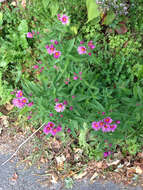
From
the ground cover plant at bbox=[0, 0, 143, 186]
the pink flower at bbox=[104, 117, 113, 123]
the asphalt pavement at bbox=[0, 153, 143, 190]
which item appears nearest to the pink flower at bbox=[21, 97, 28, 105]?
the ground cover plant at bbox=[0, 0, 143, 186]

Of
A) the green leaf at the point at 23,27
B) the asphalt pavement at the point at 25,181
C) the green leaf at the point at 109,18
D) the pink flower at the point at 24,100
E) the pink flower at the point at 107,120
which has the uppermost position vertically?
the green leaf at the point at 23,27

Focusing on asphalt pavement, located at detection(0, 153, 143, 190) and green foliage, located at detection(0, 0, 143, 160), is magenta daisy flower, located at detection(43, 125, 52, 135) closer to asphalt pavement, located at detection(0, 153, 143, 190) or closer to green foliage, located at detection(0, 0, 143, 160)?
green foliage, located at detection(0, 0, 143, 160)

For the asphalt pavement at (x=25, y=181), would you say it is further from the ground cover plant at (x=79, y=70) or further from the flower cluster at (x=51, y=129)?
the flower cluster at (x=51, y=129)

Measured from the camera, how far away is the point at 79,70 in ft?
7.72

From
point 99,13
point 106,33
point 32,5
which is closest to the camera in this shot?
point 99,13

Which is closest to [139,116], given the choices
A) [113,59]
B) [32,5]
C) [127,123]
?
[127,123]

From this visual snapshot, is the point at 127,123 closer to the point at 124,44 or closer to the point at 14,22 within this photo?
the point at 124,44

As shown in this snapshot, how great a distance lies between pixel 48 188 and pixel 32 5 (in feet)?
9.27

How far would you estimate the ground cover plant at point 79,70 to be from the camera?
2.18 meters

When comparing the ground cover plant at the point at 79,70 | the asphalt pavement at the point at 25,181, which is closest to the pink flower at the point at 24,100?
the ground cover plant at the point at 79,70

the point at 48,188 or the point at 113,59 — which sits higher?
the point at 113,59

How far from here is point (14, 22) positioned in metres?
3.49

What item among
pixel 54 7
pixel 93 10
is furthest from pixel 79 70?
pixel 54 7

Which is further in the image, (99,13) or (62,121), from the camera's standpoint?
(99,13)
